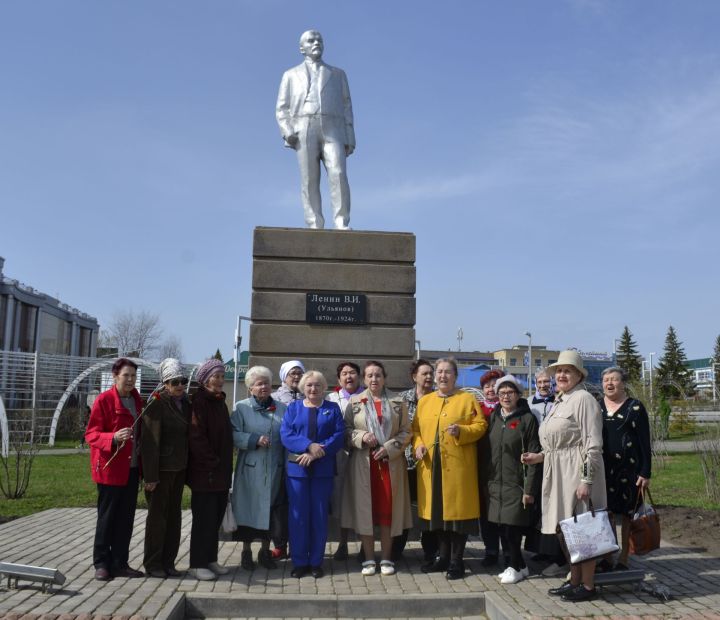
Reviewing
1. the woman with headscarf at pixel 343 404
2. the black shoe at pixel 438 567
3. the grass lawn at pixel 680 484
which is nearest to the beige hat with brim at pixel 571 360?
the woman with headscarf at pixel 343 404

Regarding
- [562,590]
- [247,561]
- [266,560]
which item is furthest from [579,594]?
[247,561]

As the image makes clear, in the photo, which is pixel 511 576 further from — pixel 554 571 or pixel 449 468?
pixel 449 468

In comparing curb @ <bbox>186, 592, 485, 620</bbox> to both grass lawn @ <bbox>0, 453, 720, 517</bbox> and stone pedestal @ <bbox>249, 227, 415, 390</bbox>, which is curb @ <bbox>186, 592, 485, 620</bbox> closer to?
stone pedestal @ <bbox>249, 227, 415, 390</bbox>

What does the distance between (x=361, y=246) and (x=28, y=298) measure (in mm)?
43698

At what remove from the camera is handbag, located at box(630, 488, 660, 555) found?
19.8 feet

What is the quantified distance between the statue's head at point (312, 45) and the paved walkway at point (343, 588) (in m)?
6.65

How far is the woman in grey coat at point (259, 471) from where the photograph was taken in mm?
6211

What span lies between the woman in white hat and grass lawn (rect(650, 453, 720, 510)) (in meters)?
5.74

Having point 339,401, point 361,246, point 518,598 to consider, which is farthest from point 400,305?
point 518,598

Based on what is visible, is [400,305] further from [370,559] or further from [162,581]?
[162,581]

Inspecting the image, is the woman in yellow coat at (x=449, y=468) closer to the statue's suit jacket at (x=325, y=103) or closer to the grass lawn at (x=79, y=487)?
Answer: the statue's suit jacket at (x=325, y=103)

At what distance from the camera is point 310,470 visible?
615cm

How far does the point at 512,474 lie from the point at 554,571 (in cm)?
107

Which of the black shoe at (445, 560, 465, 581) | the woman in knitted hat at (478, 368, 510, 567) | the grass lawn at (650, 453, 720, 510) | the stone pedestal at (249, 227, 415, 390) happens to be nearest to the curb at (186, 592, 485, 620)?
the black shoe at (445, 560, 465, 581)
